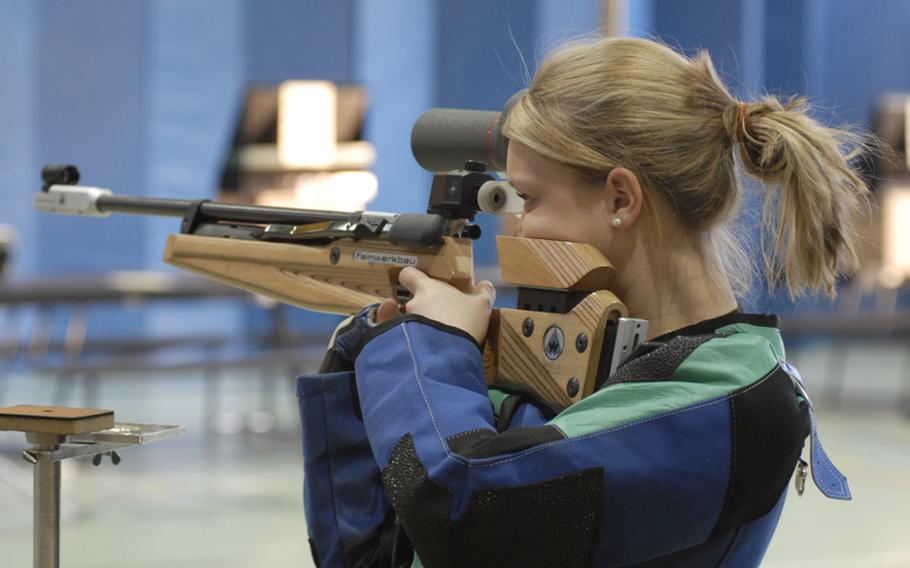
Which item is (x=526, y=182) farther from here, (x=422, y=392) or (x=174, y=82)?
(x=174, y=82)

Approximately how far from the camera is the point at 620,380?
95 centimetres

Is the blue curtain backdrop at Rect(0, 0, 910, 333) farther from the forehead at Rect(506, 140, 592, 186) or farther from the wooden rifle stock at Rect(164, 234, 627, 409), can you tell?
the forehead at Rect(506, 140, 592, 186)

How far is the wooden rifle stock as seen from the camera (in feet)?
3.27

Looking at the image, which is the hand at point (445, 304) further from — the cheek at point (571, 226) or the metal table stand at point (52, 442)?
the metal table stand at point (52, 442)

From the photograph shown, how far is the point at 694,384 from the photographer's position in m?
0.93

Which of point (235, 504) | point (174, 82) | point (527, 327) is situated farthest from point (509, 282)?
point (174, 82)

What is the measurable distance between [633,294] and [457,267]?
0.15 meters

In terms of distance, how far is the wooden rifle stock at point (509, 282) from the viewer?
3.27 feet

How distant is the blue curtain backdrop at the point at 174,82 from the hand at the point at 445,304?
14.5 feet

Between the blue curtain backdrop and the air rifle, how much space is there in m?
4.23

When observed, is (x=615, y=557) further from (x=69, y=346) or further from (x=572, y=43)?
(x=69, y=346)

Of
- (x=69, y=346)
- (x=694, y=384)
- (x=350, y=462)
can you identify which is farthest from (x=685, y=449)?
(x=69, y=346)

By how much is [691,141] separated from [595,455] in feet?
0.95

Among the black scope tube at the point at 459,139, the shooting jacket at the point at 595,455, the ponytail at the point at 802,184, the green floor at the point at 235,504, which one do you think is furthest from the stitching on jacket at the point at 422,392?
the green floor at the point at 235,504
